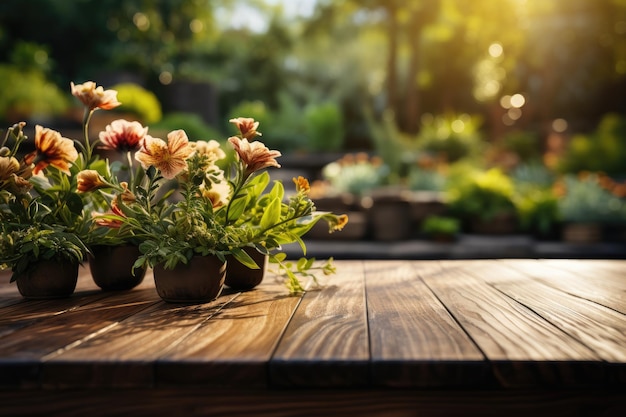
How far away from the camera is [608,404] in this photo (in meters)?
1.00

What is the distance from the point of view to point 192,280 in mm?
1450

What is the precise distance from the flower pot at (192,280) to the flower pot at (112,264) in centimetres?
23

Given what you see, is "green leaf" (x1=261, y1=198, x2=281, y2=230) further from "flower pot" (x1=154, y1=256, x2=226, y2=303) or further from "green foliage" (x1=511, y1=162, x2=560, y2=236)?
"green foliage" (x1=511, y1=162, x2=560, y2=236)

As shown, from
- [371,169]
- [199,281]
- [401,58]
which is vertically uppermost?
[401,58]

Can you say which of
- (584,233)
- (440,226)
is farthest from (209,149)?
(584,233)

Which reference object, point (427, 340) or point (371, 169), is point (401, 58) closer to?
point (371, 169)

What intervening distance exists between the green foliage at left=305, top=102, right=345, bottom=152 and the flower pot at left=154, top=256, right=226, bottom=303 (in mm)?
11731

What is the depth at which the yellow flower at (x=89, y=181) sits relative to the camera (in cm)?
143

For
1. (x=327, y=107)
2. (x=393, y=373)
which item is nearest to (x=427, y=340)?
(x=393, y=373)

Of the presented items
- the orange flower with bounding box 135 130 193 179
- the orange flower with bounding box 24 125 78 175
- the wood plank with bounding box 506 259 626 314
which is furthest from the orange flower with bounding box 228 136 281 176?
the wood plank with bounding box 506 259 626 314

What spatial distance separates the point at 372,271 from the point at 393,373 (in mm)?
1073

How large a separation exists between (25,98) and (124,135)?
11.2 metres

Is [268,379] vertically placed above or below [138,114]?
below

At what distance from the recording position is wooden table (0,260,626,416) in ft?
3.15
